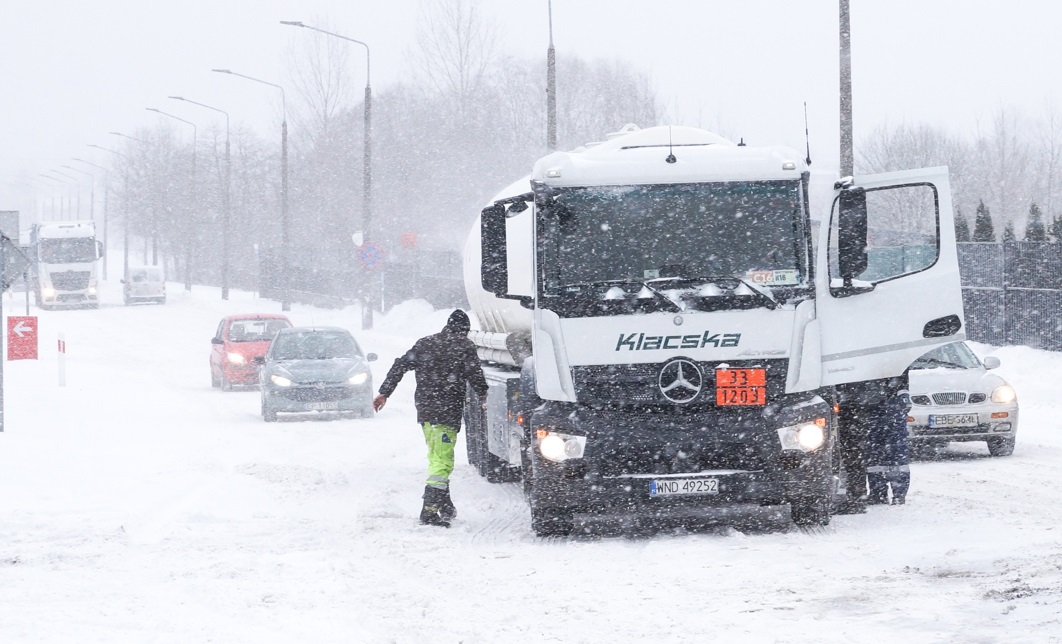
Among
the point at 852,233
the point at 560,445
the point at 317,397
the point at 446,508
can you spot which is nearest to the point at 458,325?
the point at 446,508

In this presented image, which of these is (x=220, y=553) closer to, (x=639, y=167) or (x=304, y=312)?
(x=639, y=167)

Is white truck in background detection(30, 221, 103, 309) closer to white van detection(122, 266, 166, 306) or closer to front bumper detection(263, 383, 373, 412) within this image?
white van detection(122, 266, 166, 306)

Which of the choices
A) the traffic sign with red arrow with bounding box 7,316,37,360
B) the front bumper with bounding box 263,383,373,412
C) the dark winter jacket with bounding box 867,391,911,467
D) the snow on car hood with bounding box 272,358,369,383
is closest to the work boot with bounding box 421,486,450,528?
the dark winter jacket with bounding box 867,391,911,467

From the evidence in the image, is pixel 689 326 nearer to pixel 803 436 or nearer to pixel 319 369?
pixel 803 436

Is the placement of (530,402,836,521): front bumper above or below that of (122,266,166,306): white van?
below

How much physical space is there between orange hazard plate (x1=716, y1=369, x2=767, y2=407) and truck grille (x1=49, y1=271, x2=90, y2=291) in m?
53.3

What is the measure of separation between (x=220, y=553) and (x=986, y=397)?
29.7 ft

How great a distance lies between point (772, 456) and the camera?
399 inches

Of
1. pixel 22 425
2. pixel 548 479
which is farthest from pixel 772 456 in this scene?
pixel 22 425

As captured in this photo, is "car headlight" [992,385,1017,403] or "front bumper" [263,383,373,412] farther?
"front bumper" [263,383,373,412]

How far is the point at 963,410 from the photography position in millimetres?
15570

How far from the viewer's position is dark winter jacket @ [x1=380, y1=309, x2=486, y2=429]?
11.5 m

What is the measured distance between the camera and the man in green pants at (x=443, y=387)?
451 inches

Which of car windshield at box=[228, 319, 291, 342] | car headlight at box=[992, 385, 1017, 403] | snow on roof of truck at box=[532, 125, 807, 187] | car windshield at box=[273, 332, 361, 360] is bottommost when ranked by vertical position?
car headlight at box=[992, 385, 1017, 403]
